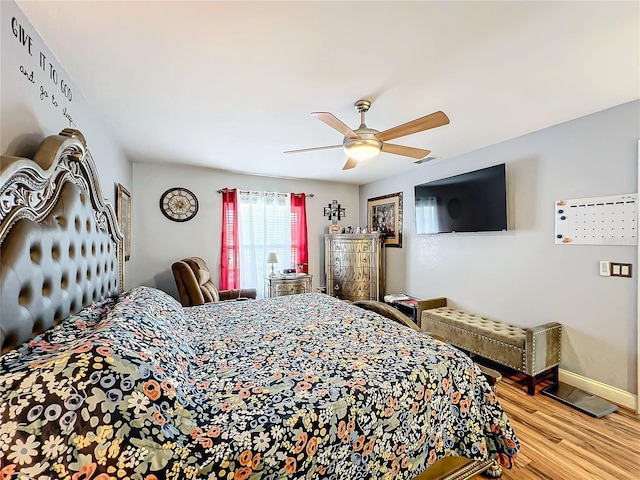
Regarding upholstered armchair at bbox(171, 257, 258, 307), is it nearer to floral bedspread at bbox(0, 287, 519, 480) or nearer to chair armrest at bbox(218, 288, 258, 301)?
chair armrest at bbox(218, 288, 258, 301)

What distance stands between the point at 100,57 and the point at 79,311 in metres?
1.42

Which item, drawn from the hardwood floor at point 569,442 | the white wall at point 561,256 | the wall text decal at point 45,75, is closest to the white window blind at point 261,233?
the white wall at point 561,256

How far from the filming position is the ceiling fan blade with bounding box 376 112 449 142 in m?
1.82

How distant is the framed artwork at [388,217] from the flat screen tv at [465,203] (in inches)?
21.5

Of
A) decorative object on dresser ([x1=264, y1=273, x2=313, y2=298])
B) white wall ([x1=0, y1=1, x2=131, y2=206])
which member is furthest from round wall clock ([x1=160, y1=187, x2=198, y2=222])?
white wall ([x1=0, y1=1, x2=131, y2=206])

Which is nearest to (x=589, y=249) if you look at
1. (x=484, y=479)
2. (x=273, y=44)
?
(x=484, y=479)

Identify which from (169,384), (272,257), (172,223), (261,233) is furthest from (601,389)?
(172,223)

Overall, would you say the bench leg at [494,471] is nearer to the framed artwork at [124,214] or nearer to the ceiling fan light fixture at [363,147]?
the ceiling fan light fixture at [363,147]

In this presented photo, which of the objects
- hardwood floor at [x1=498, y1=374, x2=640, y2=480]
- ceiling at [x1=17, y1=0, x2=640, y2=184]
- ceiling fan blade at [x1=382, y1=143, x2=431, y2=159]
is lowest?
hardwood floor at [x1=498, y1=374, x2=640, y2=480]

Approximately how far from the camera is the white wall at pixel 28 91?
1.14 m

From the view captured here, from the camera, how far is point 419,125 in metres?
1.95

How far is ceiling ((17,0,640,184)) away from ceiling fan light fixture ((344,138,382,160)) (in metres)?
0.30

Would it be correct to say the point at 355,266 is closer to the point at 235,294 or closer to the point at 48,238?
the point at 235,294

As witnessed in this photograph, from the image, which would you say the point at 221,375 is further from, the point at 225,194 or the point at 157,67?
the point at 225,194
